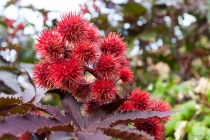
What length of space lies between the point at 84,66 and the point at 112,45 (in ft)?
0.30

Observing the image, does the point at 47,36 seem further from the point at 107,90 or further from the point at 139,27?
the point at 139,27

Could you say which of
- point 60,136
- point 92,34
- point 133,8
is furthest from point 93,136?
point 133,8

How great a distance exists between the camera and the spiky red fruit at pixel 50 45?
0.73 metres

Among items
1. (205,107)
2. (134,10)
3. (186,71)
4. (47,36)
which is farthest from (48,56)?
(186,71)

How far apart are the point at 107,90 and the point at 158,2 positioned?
142 centimetres

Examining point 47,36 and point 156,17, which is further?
point 156,17

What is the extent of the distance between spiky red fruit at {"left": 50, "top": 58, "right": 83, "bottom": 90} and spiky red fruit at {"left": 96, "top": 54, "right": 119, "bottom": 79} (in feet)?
0.16

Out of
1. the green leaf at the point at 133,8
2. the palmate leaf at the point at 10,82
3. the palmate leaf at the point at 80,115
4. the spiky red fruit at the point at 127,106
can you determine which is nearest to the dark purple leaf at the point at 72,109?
the palmate leaf at the point at 80,115

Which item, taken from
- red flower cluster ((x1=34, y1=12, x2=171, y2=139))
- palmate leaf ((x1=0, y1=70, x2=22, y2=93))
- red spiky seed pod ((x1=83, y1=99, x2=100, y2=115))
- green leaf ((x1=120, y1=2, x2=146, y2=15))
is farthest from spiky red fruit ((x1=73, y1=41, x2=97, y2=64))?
green leaf ((x1=120, y1=2, x2=146, y2=15))

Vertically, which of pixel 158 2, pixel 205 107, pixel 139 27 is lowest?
pixel 205 107

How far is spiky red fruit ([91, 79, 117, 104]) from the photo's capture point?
726 millimetres

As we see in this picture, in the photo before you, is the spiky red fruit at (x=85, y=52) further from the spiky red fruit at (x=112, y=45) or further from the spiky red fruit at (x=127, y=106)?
the spiky red fruit at (x=127, y=106)

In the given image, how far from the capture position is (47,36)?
75 cm

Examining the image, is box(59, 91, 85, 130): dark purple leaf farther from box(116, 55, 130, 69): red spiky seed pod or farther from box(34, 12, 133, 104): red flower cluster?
box(116, 55, 130, 69): red spiky seed pod
